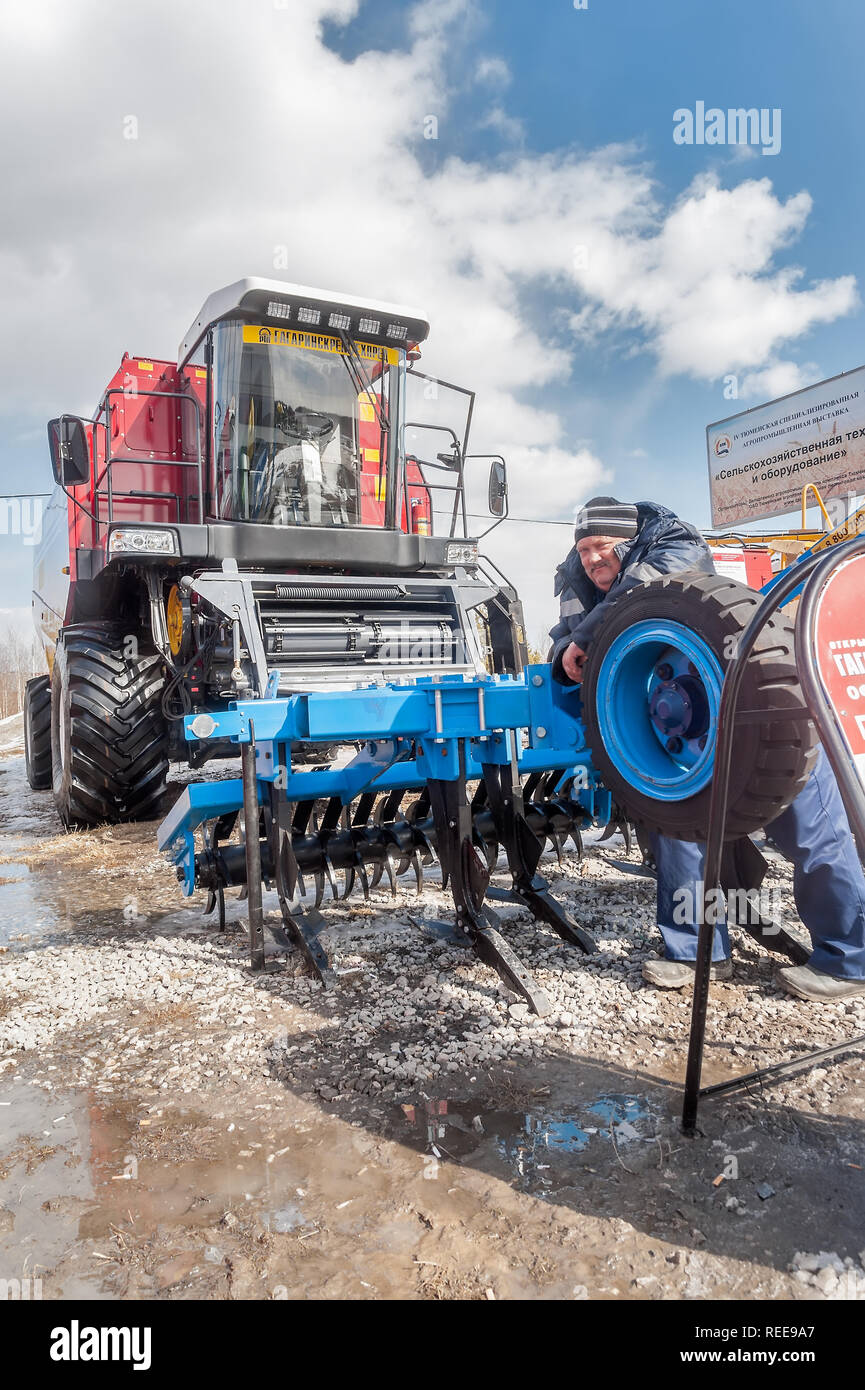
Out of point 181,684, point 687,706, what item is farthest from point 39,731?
point 687,706

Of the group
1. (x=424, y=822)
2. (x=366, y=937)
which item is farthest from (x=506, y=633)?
(x=366, y=937)

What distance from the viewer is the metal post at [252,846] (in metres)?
3.30

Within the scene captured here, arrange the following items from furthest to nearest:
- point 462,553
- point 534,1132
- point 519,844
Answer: point 462,553 → point 519,844 → point 534,1132

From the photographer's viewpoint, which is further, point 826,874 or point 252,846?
point 252,846

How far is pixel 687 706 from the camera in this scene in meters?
Answer: 2.54

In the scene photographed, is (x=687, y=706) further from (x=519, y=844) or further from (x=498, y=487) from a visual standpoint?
(x=498, y=487)

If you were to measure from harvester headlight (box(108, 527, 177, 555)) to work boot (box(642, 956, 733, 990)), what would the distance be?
3593 mm

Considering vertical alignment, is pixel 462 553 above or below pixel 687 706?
above

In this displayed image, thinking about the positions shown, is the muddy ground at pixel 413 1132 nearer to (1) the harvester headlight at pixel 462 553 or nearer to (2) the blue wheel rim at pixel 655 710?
(2) the blue wheel rim at pixel 655 710

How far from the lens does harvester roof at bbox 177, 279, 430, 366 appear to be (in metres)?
5.29

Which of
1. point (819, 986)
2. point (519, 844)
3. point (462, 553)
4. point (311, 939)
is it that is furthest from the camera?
point (462, 553)

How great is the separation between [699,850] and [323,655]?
2707 millimetres
